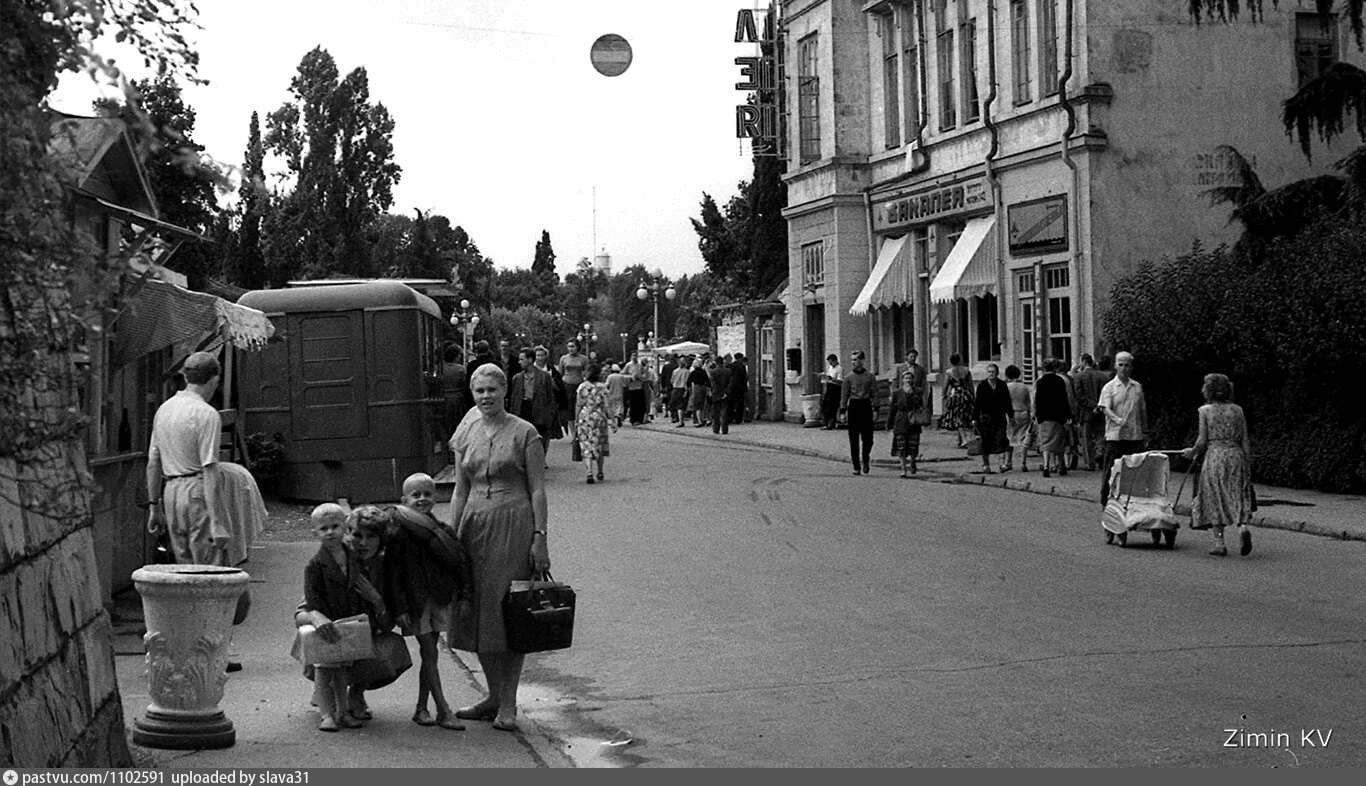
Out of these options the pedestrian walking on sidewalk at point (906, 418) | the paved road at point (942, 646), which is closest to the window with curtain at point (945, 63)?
the pedestrian walking on sidewalk at point (906, 418)

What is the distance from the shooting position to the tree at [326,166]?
77.2 meters

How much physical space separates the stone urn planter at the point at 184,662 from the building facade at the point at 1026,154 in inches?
823

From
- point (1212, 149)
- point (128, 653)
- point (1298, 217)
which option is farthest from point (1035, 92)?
point (128, 653)

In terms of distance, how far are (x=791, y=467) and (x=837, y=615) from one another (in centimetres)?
1563

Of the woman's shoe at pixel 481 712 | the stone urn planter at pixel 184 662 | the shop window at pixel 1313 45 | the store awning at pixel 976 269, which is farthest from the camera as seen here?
the store awning at pixel 976 269

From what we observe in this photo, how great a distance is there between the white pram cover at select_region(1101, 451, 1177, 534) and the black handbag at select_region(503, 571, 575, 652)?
355 inches

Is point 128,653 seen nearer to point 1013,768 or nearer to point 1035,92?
point 1013,768

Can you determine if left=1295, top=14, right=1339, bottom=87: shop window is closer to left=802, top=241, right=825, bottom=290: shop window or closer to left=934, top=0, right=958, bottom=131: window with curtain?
left=934, top=0, right=958, bottom=131: window with curtain

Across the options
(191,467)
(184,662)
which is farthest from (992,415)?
(184,662)

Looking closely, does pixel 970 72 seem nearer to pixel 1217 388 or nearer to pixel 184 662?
pixel 1217 388

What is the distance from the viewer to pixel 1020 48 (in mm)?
32719

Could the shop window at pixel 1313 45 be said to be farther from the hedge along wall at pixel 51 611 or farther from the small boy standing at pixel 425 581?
the hedge along wall at pixel 51 611

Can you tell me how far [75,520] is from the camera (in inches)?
255

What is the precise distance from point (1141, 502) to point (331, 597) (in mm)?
9982
